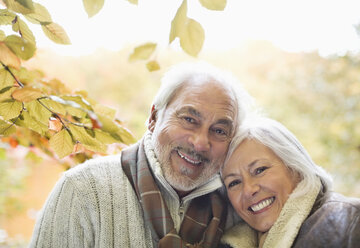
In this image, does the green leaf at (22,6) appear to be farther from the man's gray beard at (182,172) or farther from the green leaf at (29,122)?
the man's gray beard at (182,172)

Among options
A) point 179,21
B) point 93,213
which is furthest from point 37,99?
point 93,213

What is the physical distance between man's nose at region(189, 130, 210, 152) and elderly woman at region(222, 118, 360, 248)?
18cm

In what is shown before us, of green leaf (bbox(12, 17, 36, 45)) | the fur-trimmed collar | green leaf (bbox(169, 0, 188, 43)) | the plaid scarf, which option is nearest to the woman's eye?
the plaid scarf

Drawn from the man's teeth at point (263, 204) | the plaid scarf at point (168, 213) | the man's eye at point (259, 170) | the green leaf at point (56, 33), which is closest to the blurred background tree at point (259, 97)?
the plaid scarf at point (168, 213)

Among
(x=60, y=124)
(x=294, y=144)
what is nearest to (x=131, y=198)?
(x=60, y=124)

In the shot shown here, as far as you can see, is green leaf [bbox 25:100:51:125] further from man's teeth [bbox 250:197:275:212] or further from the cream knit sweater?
man's teeth [bbox 250:197:275:212]

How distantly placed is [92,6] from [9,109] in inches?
14.2

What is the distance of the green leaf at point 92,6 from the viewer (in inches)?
29.4

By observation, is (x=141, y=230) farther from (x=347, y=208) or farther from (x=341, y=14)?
(x=341, y=14)

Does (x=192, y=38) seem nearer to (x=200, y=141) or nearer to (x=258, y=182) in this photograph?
(x=200, y=141)

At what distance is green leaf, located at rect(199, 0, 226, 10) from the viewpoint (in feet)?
2.47

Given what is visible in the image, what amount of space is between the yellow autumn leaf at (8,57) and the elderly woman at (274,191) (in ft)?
4.23

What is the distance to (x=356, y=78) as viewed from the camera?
6445 mm

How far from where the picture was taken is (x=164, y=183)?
1.70 m
